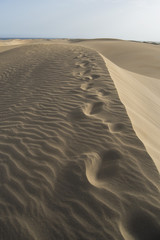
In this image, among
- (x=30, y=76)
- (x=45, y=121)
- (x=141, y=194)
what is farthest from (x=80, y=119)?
(x=30, y=76)

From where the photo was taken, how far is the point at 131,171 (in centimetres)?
238

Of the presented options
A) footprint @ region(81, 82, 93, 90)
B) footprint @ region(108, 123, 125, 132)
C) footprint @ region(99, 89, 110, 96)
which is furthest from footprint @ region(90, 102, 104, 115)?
footprint @ region(81, 82, 93, 90)

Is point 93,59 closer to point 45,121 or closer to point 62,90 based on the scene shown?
point 62,90

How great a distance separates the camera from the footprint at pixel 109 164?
2.41 metres

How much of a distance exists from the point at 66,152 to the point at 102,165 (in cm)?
56

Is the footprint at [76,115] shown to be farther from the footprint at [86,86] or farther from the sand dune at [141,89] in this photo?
the footprint at [86,86]

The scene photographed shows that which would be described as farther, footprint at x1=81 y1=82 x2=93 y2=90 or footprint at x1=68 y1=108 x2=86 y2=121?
footprint at x1=81 y1=82 x2=93 y2=90

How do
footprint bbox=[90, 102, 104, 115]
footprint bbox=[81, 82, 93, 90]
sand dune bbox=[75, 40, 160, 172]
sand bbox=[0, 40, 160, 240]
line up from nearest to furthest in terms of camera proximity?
sand bbox=[0, 40, 160, 240] < sand dune bbox=[75, 40, 160, 172] < footprint bbox=[90, 102, 104, 115] < footprint bbox=[81, 82, 93, 90]

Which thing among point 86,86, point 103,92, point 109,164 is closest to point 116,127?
point 109,164

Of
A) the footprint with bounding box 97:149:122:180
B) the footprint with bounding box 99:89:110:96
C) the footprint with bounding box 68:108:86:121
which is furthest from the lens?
the footprint with bounding box 99:89:110:96

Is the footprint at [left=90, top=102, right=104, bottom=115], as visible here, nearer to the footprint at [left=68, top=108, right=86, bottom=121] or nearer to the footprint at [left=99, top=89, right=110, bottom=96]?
the footprint at [left=68, top=108, right=86, bottom=121]

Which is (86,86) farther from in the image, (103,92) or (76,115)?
(76,115)

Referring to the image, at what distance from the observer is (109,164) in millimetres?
2551

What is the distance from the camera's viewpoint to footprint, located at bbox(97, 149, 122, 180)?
95.0 inches
